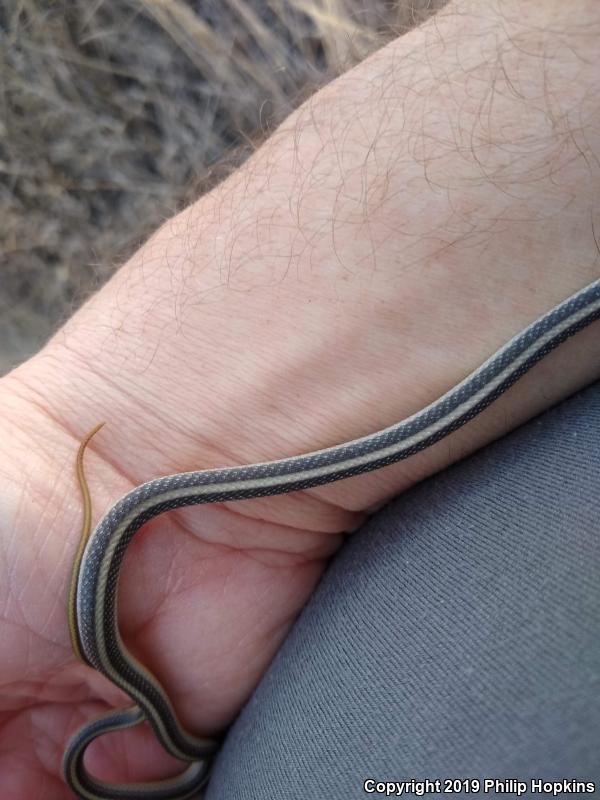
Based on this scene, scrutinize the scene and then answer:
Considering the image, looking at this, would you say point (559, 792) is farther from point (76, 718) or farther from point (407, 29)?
point (407, 29)

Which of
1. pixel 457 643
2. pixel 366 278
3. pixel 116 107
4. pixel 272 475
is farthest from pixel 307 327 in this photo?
pixel 116 107

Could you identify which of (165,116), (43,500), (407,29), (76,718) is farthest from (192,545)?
(165,116)

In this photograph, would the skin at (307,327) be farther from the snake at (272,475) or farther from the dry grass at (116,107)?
the dry grass at (116,107)

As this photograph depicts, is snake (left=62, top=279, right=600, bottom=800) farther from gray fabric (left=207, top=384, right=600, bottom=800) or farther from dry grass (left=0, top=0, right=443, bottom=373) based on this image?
dry grass (left=0, top=0, right=443, bottom=373)

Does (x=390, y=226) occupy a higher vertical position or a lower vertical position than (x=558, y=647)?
higher

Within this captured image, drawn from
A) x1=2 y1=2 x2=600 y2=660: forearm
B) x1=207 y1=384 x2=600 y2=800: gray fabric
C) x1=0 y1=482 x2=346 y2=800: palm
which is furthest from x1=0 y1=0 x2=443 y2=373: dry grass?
x1=207 y1=384 x2=600 y2=800: gray fabric

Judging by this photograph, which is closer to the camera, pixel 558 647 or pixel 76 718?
pixel 558 647
